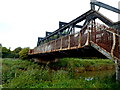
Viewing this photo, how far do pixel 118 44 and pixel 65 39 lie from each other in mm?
5927

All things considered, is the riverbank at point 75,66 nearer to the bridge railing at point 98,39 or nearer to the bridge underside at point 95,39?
the bridge underside at point 95,39

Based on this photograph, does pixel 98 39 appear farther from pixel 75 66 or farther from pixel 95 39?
pixel 75 66

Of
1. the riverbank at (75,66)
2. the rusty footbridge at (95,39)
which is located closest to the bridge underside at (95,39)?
the rusty footbridge at (95,39)

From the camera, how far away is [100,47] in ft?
29.7

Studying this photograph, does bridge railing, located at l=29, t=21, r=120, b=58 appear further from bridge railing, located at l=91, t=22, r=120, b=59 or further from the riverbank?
the riverbank

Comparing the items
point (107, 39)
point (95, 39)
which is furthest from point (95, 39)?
point (107, 39)

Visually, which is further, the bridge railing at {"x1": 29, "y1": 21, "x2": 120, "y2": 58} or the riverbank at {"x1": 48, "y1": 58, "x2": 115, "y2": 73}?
the riverbank at {"x1": 48, "y1": 58, "x2": 115, "y2": 73}

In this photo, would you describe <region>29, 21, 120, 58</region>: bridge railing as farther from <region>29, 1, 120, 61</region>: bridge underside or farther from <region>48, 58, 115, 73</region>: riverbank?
<region>48, 58, 115, 73</region>: riverbank

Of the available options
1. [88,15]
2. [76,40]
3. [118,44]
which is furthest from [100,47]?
[88,15]

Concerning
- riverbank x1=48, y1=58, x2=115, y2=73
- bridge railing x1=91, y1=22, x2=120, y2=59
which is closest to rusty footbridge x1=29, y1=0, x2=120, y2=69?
bridge railing x1=91, y1=22, x2=120, y2=59

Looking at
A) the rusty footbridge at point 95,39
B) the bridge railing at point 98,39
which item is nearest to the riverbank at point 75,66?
A: the rusty footbridge at point 95,39

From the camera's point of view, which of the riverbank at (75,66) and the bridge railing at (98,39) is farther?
the riverbank at (75,66)

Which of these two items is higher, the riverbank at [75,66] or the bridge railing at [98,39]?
the bridge railing at [98,39]

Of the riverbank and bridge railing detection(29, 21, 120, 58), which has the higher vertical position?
bridge railing detection(29, 21, 120, 58)
